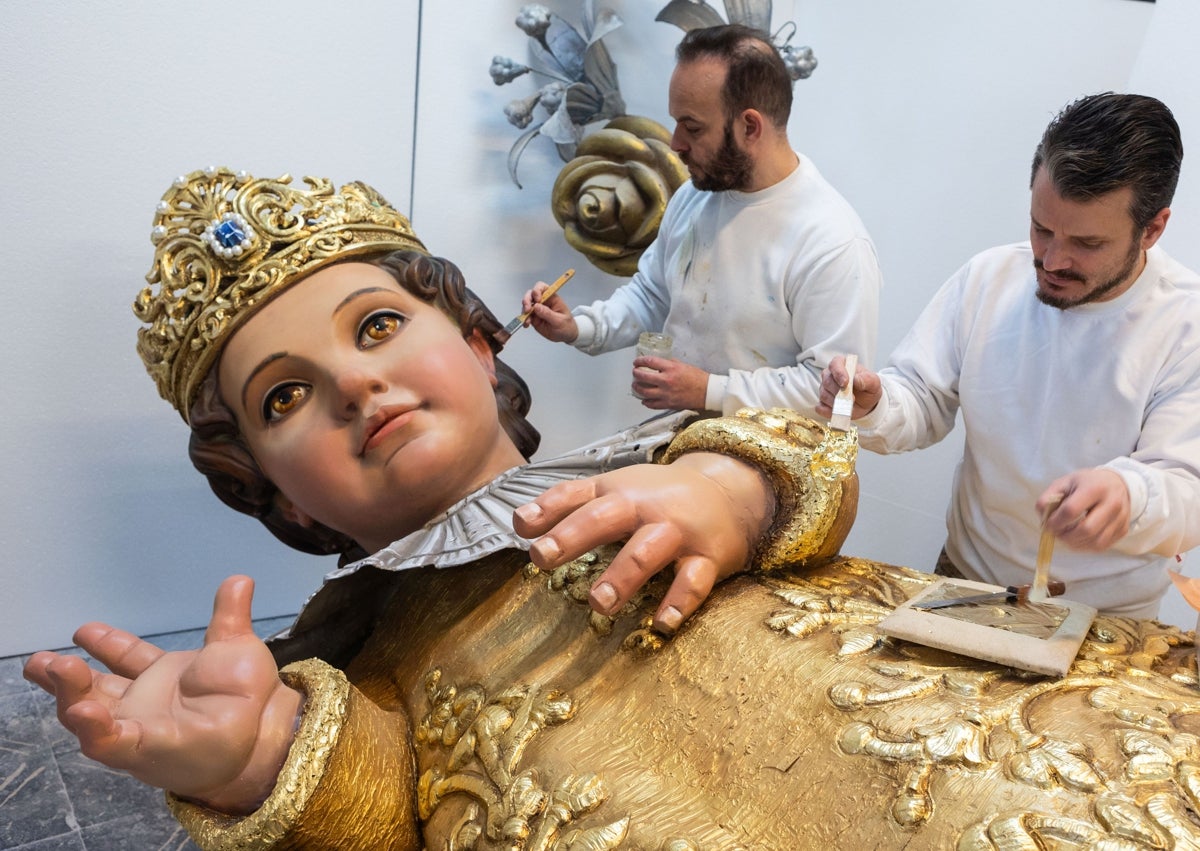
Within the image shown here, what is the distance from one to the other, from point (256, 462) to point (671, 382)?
0.84 meters

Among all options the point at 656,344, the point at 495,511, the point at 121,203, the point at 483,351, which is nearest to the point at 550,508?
the point at 495,511

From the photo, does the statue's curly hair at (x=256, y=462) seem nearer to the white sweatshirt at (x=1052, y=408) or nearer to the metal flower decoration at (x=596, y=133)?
the white sweatshirt at (x=1052, y=408)

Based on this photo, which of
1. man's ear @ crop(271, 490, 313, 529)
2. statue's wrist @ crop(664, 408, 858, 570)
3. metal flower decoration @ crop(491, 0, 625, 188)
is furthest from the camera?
metal flower decoration @ crop(491, 0, 625, 188)

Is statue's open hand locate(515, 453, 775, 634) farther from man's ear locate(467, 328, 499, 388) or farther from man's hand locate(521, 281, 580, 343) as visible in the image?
man's hand locate(521, 281, 580, 343)

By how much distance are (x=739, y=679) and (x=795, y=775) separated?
0.14m

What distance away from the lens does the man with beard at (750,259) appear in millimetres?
2117

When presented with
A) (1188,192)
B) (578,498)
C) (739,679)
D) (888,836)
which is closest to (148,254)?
(578,498)

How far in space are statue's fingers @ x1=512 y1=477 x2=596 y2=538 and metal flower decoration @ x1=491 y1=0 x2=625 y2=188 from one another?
1.56 metres

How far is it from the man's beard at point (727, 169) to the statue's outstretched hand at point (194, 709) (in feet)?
4.53

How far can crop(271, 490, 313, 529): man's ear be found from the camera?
169cm

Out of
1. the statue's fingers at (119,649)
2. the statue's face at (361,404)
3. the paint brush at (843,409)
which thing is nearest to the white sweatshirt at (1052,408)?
the paint brush at (843,409)

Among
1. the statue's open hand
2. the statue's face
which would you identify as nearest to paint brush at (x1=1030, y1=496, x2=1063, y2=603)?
the statue's open hand

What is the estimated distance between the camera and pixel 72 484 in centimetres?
231

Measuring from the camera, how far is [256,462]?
5.34 ft
